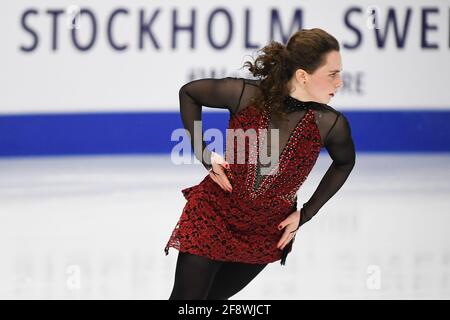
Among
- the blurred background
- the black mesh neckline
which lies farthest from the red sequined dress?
the blurred background

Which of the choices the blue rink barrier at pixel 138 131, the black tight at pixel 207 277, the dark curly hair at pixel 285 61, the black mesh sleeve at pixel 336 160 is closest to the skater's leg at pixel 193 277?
the black tight at pixel 207 277

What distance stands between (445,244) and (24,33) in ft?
10.9

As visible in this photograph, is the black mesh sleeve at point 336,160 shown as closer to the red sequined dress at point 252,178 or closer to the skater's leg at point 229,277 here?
the red sequined dress at point 252,178

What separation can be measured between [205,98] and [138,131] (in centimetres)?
365

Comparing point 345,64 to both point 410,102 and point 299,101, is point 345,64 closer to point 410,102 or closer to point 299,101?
point 410,102

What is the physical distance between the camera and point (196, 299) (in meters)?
2.54

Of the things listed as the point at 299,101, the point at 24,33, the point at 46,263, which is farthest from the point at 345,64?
the point at 299,101

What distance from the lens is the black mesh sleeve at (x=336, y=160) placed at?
257cm

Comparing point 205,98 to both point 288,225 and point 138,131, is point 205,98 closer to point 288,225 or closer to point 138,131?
point 288,225

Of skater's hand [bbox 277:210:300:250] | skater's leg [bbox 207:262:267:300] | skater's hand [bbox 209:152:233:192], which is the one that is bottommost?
skater's leg [bbox 207:262:267:300]

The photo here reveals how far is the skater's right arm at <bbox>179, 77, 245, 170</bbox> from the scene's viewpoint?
259cm

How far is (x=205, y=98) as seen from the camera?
2662 mm

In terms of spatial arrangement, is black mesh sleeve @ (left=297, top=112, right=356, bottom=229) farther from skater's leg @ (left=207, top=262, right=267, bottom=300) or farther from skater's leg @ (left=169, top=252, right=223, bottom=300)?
skater's leg @ (left=169, top=252, right=223, bottom=300)

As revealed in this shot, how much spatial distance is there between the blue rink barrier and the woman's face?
3.57m
